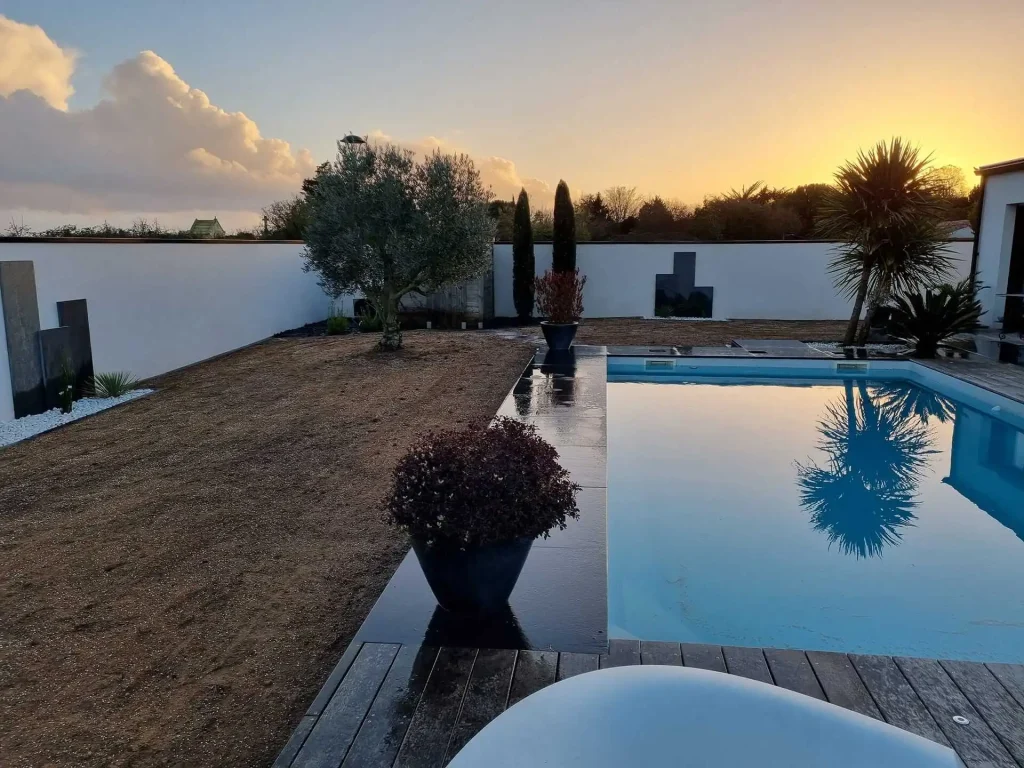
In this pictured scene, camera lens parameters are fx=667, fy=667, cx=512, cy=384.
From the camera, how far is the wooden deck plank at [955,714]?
2.02m

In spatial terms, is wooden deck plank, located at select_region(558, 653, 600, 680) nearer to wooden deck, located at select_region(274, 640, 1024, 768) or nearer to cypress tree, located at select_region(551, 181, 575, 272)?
wooden deck, located at select_region(274, 640, 1024, 768)

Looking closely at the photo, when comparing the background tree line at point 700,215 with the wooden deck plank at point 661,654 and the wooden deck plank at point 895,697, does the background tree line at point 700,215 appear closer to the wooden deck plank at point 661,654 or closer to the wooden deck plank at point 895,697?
the wooden deck plank at point 661,654

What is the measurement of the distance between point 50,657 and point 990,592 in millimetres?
4871

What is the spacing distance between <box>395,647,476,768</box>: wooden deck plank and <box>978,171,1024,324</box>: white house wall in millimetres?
12995

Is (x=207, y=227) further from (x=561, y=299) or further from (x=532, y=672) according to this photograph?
(x=532, y=672)

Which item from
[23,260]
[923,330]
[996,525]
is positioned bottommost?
[996,525]

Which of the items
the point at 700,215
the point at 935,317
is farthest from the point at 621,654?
the point at 700,215

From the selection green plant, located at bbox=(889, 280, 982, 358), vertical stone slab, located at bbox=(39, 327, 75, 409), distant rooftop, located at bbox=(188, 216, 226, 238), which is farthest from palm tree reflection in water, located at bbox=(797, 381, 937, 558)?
distant rooftop, located at bbox=(188, 216, 226, 238)

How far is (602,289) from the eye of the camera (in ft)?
53.0

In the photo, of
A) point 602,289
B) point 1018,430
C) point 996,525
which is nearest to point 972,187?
point 602,289

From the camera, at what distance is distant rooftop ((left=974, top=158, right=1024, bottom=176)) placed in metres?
11.2

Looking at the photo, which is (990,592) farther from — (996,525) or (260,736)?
(260,736)

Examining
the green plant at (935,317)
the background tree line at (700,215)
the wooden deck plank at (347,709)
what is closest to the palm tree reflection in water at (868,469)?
the green plant at (935,317)

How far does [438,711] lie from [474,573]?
22.8 inches
